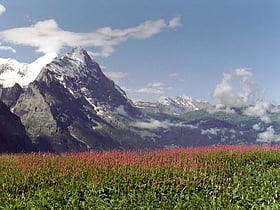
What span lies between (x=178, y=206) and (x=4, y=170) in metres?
7.16

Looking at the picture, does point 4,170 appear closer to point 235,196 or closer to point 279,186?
point 235,196

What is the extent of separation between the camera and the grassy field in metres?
11.4

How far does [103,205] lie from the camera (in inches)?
433

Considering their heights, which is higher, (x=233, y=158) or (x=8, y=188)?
(x=233, y=158)

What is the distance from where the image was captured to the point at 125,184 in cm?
1288

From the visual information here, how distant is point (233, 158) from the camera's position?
19.3m

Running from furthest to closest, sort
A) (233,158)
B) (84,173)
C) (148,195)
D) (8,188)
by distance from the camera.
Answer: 1. (233,158)
2. (84,173)
3. (8,188)
4. (148,195)

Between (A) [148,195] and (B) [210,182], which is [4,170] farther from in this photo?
(B) [210,182]

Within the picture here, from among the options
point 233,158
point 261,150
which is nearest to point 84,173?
point 233,158

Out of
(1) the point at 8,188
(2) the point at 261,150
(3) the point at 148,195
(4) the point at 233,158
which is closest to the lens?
(3) the point at 148,195

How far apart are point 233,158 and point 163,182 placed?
7289 millimetres

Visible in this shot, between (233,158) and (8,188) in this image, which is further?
(233,158)

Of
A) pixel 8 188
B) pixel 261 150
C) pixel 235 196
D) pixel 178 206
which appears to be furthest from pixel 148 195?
pixel 261 150

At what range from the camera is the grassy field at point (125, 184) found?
37.3 ft
